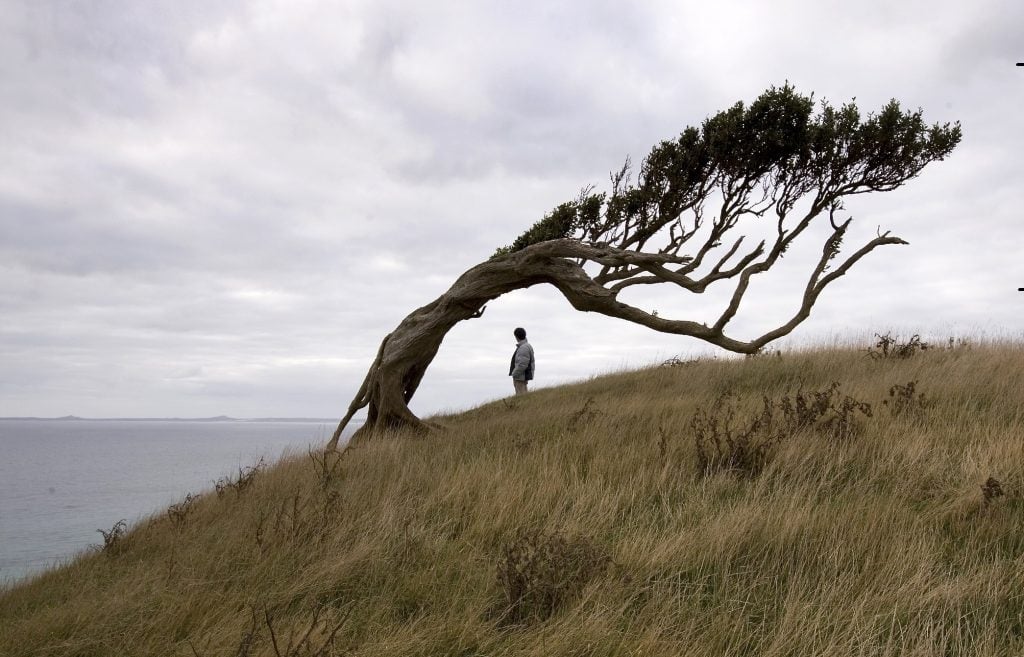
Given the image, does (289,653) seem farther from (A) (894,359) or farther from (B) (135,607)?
(A) (894,359)

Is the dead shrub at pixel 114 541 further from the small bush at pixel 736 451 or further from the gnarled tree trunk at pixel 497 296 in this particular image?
the small bush at pixel 736 451

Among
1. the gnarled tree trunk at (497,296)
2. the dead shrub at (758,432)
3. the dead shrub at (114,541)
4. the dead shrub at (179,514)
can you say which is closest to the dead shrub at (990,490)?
the dead shrub at (758,432)

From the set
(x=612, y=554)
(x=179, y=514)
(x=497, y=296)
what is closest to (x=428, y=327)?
(x=497, y=296)

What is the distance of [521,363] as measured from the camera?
1831 centimetres

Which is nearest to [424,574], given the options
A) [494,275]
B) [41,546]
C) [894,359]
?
[494,275]

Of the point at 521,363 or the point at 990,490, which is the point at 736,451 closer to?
the point at 990,490

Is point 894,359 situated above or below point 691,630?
above

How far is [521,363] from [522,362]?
0.04 m

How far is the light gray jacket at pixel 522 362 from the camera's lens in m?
18.3

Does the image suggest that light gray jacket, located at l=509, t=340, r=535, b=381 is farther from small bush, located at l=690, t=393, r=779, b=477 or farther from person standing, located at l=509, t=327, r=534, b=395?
small bush, located at l=690, t=393, r=779, b=477

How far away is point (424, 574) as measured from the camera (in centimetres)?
479

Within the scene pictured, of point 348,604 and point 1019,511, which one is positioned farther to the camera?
point 1019,511

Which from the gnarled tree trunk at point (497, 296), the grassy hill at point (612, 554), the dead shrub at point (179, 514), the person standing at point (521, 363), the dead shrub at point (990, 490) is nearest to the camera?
the grassy hill at point (612, 554)

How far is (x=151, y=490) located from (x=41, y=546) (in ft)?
57.3
